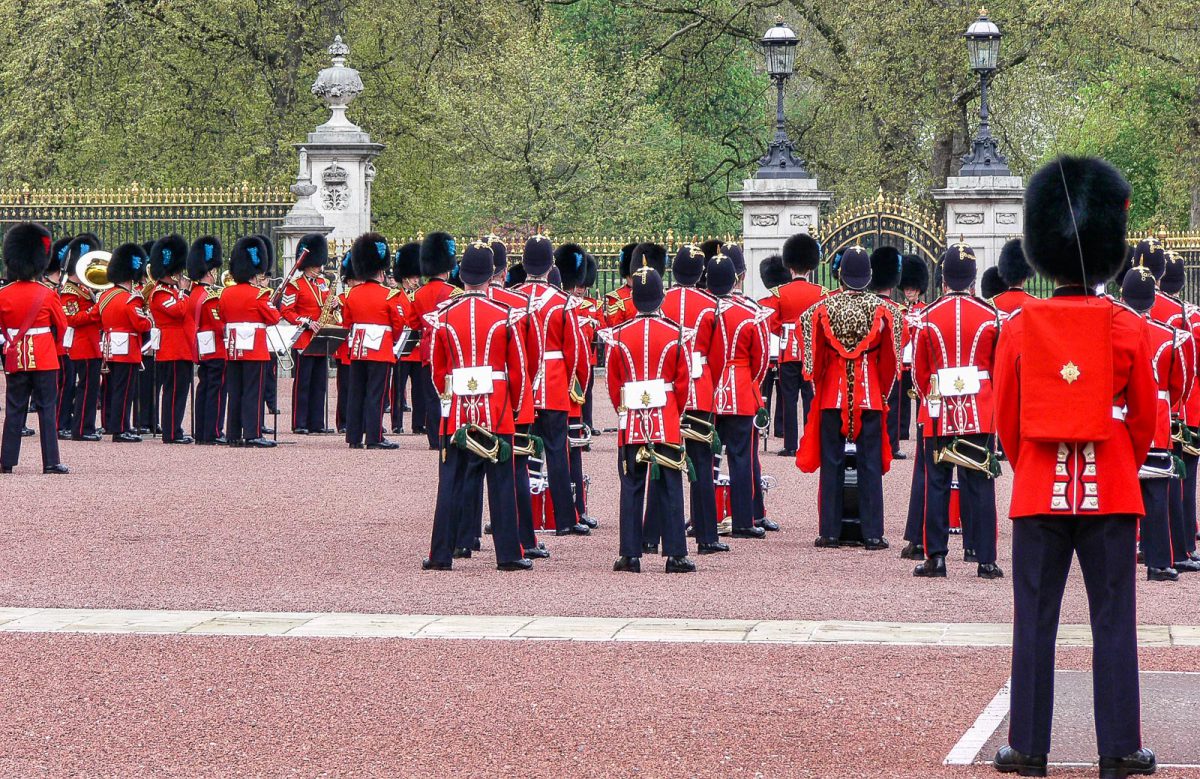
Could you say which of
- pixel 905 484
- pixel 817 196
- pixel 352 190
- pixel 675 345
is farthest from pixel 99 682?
pixel 352 190

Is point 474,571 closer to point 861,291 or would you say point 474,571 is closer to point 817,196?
point 861,291

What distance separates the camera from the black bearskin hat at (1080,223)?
5.66m

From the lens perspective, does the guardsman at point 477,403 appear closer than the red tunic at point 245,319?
Yes

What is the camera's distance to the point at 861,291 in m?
10.5

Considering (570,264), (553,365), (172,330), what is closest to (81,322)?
(172,330)

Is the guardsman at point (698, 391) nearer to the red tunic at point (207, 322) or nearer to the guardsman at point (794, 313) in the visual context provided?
the guardsman at point (794, 313)

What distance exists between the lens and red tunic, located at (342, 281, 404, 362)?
15938 mm

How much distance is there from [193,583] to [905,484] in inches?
231

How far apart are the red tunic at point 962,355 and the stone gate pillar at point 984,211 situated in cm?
1219

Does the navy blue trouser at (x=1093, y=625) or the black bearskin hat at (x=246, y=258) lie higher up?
the black bearskin hat at (x=246, y=258)

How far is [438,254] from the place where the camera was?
1121 cm

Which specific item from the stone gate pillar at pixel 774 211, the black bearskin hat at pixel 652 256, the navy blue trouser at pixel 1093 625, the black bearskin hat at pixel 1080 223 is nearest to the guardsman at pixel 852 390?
the black bearskin hat at pixel 652 256

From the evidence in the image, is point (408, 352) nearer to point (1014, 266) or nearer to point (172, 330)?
point (172, 330)

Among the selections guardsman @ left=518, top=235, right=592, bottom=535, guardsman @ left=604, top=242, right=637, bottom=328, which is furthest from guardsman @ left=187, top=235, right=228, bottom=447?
guardsman @ left=518, top=235, right=592, bottom=535
